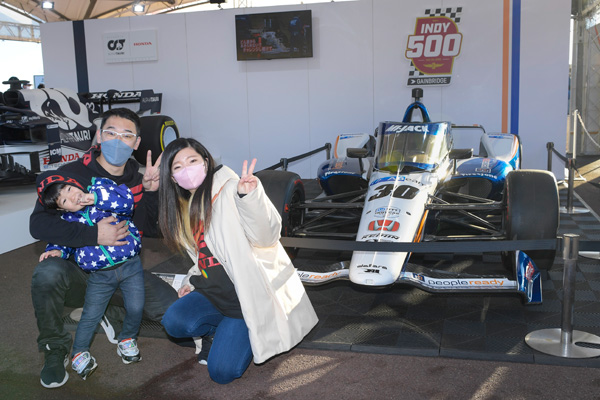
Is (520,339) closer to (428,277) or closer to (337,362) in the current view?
(428,277)

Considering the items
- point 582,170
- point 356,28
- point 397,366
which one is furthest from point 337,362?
point 582,170

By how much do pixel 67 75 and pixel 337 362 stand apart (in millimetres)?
8984

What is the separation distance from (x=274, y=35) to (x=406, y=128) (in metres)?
4.80

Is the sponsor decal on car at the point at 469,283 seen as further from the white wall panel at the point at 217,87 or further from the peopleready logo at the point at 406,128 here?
the white wall panel at the point at 217,87

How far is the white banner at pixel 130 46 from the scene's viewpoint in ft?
31.3

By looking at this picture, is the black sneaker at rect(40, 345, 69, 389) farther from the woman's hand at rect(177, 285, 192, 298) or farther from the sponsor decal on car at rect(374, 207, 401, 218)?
the sponsor decal on car at rect(374, 207, 401, 218)

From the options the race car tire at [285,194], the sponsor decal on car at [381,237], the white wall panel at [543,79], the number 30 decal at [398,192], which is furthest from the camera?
the white wall panel at [543,79]

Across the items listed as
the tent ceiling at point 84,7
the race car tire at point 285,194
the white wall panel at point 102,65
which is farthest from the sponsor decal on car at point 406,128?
the tent ceiling at point 84,7

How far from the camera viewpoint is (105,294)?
107 inches

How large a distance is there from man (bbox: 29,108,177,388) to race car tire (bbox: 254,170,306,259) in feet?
4.36

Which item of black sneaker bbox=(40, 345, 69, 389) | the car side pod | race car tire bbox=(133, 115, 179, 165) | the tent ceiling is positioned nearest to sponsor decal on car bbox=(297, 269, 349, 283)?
the car side pod

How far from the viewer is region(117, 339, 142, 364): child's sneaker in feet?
9.39

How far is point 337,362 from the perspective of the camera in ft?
9.36

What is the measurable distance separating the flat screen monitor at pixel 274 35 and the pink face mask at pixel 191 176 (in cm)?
673
